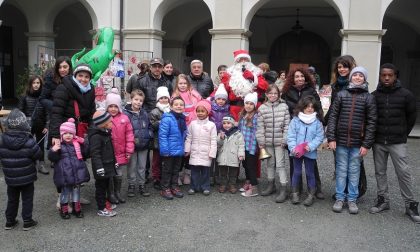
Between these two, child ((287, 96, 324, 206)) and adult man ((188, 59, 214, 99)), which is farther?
adult man ((188, 59, 214, 99))

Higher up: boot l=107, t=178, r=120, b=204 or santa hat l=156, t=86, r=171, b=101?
santa hat l=156, t=86, r=171, b=101

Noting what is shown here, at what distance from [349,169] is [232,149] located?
140cm

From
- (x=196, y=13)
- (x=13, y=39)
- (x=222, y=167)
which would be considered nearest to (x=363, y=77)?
(x=222, y=167)

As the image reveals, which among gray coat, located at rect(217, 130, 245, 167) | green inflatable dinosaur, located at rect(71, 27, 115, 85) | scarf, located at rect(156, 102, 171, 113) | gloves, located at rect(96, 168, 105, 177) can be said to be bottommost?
gloves, located at rect(96, 168, 105, 177)

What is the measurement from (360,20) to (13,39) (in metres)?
12.8

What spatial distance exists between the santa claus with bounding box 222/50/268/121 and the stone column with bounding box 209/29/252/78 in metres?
4.97

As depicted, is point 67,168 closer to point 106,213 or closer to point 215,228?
point 106,213

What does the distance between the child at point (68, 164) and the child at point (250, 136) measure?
1.95 metres

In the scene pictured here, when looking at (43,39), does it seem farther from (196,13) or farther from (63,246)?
(63,246)

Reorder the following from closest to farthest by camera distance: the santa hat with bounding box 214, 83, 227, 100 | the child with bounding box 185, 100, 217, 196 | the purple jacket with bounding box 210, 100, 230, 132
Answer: the child with bounding box 185, 100, 217, 196 < the santa hat with bounding box 214, 83, 227, 100 < the purple jacket with bounding box 210, 100, 230, 132

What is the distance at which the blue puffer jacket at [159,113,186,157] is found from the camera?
4.73 m

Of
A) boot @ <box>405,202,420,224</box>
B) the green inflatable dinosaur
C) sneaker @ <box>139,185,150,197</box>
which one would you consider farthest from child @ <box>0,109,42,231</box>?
boot @ <box>405,202,420,224</box>

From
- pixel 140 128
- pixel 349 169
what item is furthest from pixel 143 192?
pixel 349 169

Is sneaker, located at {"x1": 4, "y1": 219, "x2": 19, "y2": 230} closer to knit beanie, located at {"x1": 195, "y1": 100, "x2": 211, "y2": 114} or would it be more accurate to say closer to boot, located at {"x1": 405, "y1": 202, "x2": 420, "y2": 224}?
knit beanie, located at {"x1": 195, "y1": 100, "x2": 211, "y2": 114}
